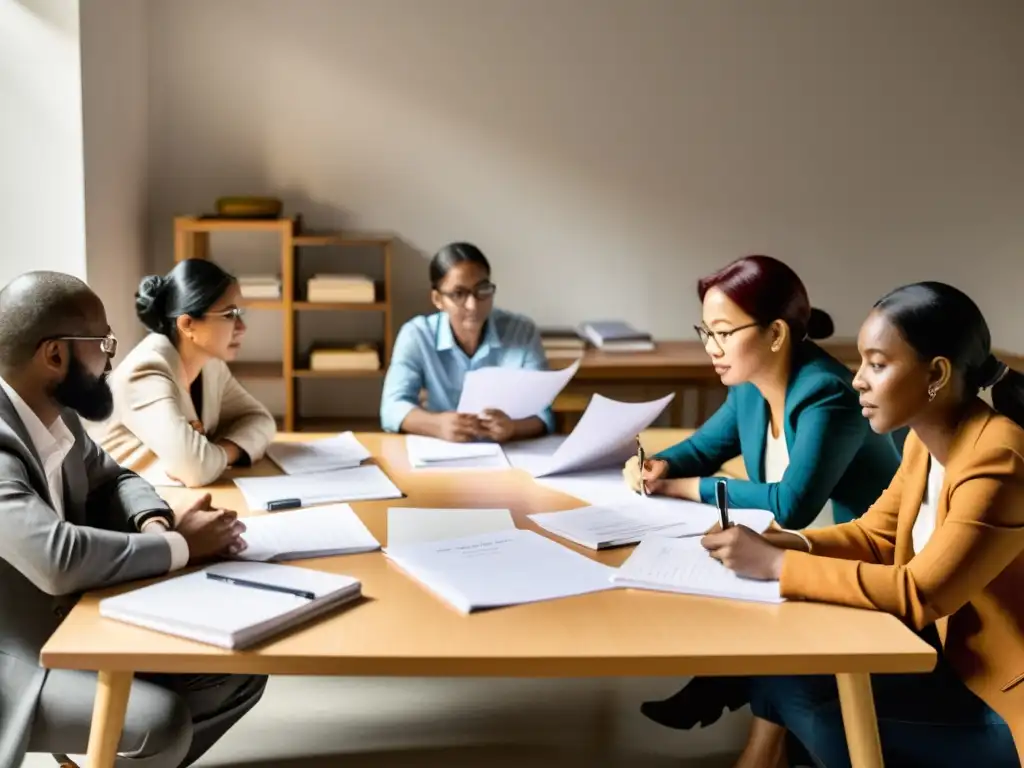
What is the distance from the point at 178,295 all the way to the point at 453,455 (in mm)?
740

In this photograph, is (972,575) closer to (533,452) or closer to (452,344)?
(533,452)

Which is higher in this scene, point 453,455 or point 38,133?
point 38,133

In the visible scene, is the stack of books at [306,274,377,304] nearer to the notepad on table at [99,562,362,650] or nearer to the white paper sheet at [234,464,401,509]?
the white paper sheet at [234,464,401,509]

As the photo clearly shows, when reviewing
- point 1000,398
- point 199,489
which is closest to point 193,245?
point 199,489

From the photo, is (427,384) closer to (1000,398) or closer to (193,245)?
(193,245)

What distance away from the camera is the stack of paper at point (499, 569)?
1617mm

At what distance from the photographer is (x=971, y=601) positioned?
1.70 meters

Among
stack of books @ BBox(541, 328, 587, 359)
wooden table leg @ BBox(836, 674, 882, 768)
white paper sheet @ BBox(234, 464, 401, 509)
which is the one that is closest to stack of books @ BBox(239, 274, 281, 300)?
stack of books @ BBox(541, 328, 587, 359)

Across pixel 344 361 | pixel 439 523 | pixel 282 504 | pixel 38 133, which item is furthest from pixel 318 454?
pixel 344 361

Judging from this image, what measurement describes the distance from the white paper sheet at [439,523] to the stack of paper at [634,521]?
79 mm

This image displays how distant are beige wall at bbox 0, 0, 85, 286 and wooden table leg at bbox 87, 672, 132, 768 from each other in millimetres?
2401

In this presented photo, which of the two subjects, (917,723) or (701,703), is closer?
(917,723)

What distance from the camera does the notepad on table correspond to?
1448 millimetres

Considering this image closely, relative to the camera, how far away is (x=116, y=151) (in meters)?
4.05
